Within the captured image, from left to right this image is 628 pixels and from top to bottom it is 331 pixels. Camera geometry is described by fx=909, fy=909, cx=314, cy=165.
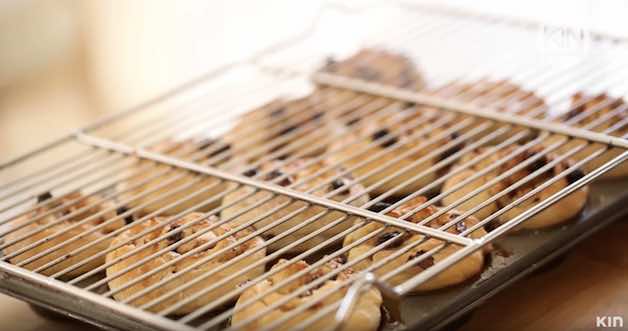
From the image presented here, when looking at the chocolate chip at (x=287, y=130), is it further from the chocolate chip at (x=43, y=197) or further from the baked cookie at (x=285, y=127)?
the chocolate chip at (x=43, y=197)

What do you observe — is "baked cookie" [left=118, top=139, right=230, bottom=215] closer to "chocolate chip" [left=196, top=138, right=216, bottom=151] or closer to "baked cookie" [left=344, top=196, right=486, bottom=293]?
"chocolate chip" [left=196, top=138, right=216, bottom=151]

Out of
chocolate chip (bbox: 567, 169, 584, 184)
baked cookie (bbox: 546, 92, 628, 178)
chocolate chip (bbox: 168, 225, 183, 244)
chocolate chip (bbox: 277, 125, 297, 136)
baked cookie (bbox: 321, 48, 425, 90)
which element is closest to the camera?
chocolate chip (bbox: 168, 225, 183, 244)

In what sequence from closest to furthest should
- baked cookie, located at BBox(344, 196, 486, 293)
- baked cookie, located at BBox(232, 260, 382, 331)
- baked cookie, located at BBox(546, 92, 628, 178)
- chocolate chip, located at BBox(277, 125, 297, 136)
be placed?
baked cookie, located at BBox(232, 260, 382, 331), baked cookie, located at BBox(344, 196, 486, 293), baked cookie, located at BBox(546, 92, 628, 178), chocolate chip, located at BBox(277, 125, 297, 136)

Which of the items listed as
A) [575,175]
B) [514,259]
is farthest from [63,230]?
[575,175]

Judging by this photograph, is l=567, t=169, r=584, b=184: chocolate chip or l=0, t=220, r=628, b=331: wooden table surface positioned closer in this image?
l=0, t=220, r=628, b=331: wooden table surface

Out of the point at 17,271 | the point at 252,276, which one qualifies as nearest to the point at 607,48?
the point at 252,276

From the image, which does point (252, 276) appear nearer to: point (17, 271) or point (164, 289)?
point (164, 289)

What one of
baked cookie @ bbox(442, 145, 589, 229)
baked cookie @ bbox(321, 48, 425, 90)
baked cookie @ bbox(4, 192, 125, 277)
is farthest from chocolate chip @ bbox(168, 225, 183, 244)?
baked cookie @ bbox(321, 48, 425, 90)

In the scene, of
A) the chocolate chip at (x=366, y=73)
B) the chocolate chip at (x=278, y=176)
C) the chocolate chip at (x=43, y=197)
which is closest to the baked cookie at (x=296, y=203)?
the chocolate chip at (x=278, y=176)
